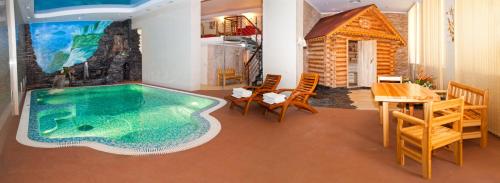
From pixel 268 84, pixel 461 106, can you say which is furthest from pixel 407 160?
pixel 268 84

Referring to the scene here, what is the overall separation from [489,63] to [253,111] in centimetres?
462

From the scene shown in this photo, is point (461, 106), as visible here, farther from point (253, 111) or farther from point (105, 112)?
point (105, 112)

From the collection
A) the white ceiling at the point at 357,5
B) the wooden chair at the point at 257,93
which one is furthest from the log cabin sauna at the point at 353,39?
the wooden chair at the point at 257,93

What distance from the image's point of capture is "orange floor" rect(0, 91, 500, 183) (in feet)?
Answer: 10.9

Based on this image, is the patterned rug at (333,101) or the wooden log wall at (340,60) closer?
the patterned rug at (333,101)

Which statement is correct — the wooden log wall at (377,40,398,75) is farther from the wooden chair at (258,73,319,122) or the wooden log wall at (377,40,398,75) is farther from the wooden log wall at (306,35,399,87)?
the wooden chair at (258,73,319,122)

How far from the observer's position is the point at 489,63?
494cm

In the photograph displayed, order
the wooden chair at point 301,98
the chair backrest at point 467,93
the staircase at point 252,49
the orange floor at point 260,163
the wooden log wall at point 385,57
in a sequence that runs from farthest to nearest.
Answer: the staircase at point 252,49 → the wooden log wall at point 385,57 → the wooden chair at point 301,98 → the chair backrest at point 467,93 → the orange floor at point 260,163

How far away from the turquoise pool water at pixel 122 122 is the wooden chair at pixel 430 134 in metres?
3.00

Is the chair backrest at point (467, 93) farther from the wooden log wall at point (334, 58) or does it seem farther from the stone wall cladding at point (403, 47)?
the stone wall cladding at point (403, 47)

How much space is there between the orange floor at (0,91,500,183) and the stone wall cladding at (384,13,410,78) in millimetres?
10719

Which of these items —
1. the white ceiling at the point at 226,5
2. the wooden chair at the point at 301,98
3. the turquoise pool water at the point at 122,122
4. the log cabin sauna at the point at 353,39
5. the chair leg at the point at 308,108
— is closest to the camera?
the turquoise pool water at the point at 122,122

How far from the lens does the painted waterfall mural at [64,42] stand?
15.7 metres

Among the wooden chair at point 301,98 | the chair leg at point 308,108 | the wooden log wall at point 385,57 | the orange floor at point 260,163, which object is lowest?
the orange floor at point 260,163
